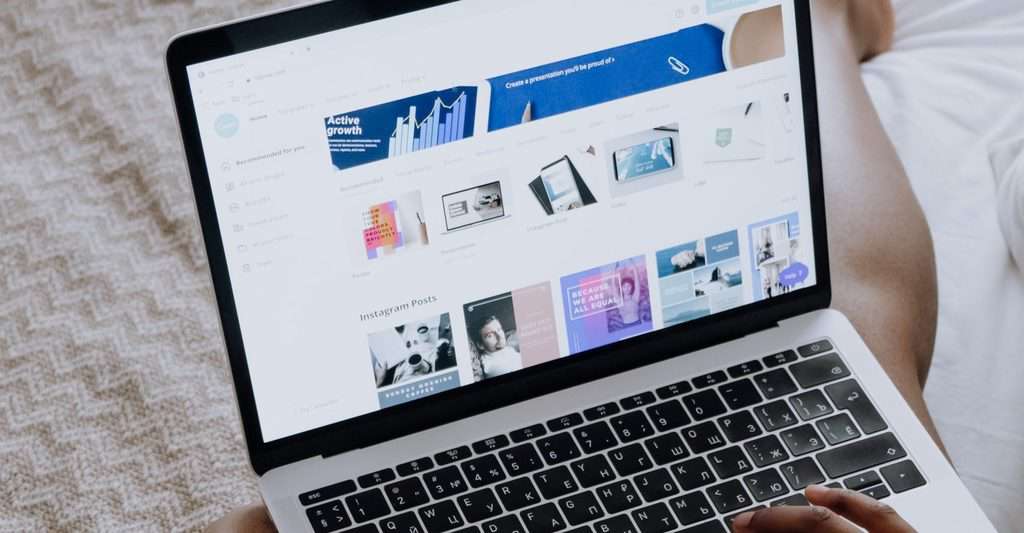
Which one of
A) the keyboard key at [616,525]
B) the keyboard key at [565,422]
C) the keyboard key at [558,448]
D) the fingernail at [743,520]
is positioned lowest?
the keyboard key at [616,525]

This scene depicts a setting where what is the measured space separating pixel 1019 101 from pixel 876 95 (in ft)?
0.50

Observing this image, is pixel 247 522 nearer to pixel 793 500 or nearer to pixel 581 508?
pixel 581 508

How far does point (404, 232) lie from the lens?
75 centimetres

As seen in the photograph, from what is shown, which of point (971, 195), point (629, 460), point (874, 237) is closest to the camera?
point (629, 460)

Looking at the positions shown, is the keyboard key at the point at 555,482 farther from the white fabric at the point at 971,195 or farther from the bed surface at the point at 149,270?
the white fabric at the point at 971,195

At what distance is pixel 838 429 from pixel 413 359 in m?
0.32

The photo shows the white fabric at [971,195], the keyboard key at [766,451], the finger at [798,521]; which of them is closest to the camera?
the finger at [798,521]

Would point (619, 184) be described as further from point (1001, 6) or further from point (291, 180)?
point (1001, 6)

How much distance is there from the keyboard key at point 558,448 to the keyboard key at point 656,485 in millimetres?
51

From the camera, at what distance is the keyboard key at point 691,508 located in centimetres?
74

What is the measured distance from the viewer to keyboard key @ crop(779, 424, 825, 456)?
2.55 feet

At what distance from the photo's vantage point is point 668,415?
31.5 inches

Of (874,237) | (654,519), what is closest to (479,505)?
(654,519)

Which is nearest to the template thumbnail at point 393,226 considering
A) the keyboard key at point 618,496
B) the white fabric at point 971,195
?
the keyboard key at point 618,496
